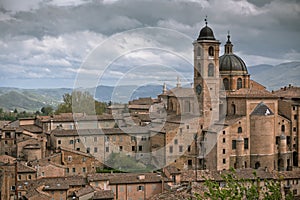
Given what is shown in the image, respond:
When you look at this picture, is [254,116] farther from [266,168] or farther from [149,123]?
[149,123]

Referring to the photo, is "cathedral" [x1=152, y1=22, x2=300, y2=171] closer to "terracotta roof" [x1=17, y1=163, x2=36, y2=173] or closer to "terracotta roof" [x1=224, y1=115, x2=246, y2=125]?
"terracotta roof" [x1=224, y1=115, x2=246, y2=125]

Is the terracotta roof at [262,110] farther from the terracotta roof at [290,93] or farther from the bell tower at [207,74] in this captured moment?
the terracotta roof at [290,93]

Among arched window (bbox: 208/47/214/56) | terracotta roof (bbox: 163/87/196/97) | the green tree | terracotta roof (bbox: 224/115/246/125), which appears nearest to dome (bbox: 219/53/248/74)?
terracotta roof (bbox: 163/87/196/97)

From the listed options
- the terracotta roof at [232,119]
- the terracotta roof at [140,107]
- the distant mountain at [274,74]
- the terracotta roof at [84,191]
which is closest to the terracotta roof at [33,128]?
the terracotta roof at [140,107]

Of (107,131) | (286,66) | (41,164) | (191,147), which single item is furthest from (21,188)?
(286,66)

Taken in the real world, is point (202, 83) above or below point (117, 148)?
above

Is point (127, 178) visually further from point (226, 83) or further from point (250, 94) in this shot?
point (226, 83)
